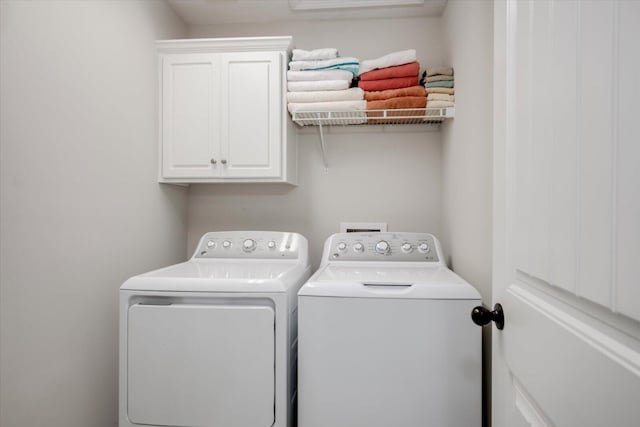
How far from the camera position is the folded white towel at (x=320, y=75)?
6.29 feet

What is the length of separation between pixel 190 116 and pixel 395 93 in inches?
45.5

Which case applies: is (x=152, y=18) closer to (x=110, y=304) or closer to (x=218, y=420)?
(x=110, y=304)

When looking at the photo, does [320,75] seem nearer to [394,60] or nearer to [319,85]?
[319,85]

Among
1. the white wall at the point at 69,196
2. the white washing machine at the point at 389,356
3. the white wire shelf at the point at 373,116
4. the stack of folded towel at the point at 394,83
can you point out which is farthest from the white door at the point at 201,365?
the stack of folded towel at the point at 394,83

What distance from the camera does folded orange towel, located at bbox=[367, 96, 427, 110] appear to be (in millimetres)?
1845

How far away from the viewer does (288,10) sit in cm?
217

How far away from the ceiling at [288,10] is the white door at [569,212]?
4.73 ft

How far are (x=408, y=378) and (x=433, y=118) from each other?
55.2 inches

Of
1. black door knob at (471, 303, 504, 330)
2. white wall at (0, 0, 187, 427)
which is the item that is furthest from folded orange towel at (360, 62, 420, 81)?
black door knob at (471, 303, 504, 330)

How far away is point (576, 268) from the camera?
54 centimetres

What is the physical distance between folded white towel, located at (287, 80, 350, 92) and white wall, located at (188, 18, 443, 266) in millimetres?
388

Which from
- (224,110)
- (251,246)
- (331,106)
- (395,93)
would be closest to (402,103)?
(395,93)

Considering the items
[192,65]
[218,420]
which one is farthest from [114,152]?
[218,420]

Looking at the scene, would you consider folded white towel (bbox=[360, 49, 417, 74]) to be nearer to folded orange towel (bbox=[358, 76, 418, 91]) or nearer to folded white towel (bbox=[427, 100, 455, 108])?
folded orange towel (bbox=[358, 76, 418, 91])
